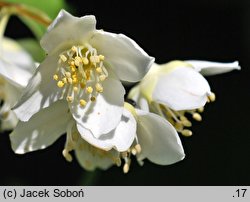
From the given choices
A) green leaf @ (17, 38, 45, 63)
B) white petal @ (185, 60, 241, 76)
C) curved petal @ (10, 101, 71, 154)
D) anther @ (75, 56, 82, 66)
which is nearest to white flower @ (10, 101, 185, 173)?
curved petal @ (10, 101, 71, 154)

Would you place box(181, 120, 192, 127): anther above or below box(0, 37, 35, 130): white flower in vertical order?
above

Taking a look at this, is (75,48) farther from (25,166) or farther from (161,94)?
(25,166)

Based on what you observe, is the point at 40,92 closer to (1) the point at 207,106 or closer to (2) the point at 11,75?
(2) the point at 11,75

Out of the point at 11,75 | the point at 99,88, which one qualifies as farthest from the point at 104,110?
the point at 11,75

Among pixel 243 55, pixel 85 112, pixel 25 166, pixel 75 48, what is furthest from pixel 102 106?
pixel 243 55

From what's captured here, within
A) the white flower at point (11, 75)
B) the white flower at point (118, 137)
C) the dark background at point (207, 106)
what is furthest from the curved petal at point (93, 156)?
the dark background at point (207, 106)

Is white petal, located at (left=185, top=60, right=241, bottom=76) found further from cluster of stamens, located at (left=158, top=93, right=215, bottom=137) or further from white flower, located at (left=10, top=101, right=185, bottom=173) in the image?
white flower, located at (left=10, top=101, right=185, bottom=173)
